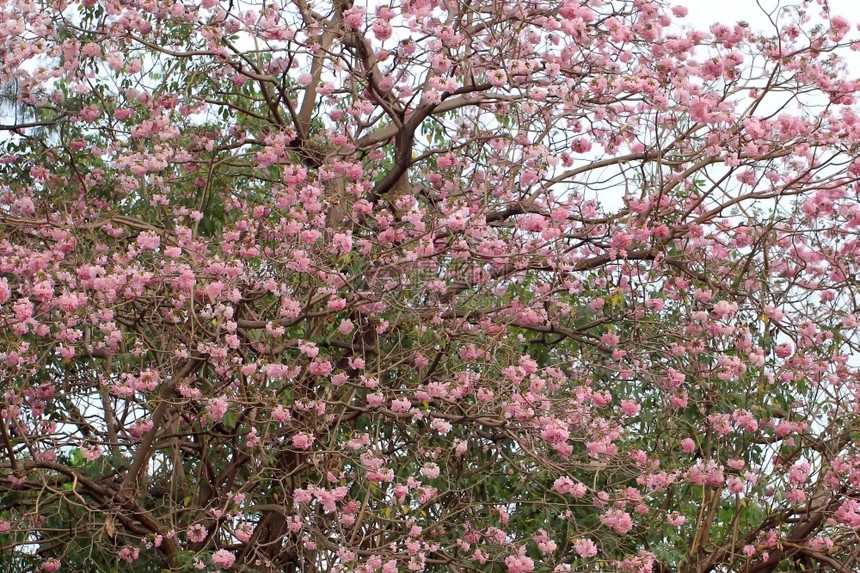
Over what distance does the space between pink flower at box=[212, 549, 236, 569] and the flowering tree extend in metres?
0.02

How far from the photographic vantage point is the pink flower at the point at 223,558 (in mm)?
5090

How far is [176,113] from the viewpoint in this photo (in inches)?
263

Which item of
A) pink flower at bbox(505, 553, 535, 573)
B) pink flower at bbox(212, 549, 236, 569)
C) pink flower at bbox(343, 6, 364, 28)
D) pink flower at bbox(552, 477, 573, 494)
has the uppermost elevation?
pink flower at bbox(343, 6, 364, 28)

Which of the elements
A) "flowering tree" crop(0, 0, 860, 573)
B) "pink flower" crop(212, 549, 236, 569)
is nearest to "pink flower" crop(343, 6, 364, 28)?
"flowering tree" crop(0, 0, 860, 573)

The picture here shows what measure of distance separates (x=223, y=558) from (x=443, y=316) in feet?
5.04

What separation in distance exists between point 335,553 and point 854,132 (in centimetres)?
334

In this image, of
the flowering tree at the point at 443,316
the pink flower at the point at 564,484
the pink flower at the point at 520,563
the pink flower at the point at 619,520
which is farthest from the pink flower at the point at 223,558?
the pink flower at the point at 619,520

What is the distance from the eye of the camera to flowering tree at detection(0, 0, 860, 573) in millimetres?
5359

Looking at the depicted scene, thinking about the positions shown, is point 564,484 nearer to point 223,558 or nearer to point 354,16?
point 223,558

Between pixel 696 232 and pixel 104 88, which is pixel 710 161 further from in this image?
pixel 104 88

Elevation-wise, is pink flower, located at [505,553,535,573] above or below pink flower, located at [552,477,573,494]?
below

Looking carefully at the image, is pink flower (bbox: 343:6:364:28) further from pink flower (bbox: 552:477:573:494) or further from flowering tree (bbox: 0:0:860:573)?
Result: pink flower (bbox: 552:477:573:494)

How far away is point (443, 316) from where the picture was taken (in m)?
5.79

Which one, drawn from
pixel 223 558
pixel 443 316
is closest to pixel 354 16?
pixel 443 316
